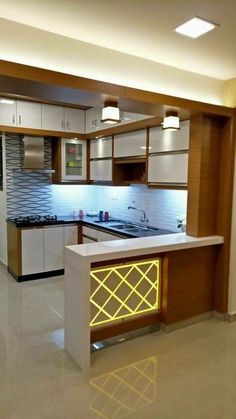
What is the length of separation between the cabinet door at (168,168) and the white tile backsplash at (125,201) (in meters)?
0.46

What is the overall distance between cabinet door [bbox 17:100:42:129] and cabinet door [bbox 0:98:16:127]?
7cm

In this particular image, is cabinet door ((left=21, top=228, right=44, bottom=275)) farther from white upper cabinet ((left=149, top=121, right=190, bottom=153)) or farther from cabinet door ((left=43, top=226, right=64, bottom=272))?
white upper cabinet ((left=149, top=121, right=190, bottom=153))

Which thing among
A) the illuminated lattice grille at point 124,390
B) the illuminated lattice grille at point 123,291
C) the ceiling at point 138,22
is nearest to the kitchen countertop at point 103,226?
the illuminated lattice grille at point 123,291

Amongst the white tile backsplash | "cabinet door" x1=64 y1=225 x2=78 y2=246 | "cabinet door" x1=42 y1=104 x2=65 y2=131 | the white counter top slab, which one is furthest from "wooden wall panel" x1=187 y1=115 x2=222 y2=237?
"cabinet door" x1=42 y1=104 x2=65 y2=131

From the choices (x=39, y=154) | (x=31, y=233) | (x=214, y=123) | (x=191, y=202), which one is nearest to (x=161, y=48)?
(x=214, y=123)

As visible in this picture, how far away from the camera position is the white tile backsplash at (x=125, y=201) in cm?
432

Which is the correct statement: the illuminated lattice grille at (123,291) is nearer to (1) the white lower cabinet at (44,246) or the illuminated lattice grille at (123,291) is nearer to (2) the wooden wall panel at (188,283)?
(2) the wooden wall panel at (188,283)

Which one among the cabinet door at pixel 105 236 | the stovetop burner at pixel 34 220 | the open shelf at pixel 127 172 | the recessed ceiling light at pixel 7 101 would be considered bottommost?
the cabinet door at pixel 105 236

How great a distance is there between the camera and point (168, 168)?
3.76 m

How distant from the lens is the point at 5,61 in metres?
2.09

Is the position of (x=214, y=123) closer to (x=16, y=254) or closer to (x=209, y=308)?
(x=209, y=308)

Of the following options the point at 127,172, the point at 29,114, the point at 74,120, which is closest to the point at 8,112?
the point at 29,114

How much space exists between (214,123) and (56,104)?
2655 millimetres

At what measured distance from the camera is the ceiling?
1995 millimetres
